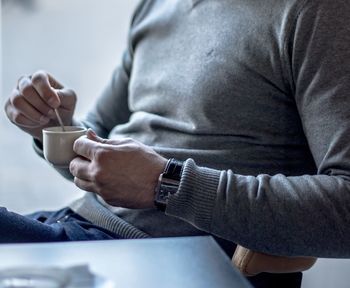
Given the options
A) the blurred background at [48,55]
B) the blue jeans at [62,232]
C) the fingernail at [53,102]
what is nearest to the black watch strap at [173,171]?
the blue jeans at [62,232]

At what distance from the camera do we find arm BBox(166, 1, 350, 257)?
87cm

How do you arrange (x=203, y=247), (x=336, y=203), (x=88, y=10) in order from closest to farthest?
1. (x=203, y=247)
2. (x=336, y=203)
3. (x=88, y=10)

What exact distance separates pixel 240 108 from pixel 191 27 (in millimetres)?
248

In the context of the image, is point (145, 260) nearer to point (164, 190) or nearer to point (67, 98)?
point (164, 190)

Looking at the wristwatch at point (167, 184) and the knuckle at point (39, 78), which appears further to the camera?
the knuckle at point (39, 78)

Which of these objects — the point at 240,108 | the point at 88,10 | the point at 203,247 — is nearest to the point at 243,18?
the point at 240,108

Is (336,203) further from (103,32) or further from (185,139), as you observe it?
(103,32)

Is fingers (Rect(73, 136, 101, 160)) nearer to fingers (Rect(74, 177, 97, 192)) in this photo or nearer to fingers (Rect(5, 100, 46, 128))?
fingers (Rect(74, 177, 97, 192))

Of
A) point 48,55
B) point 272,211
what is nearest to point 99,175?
point 272,211

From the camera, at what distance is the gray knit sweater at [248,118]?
0.88 meters

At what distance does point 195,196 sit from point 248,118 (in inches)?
10.1

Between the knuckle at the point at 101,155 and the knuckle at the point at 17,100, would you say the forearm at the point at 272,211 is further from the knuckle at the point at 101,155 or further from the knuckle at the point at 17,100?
the knuckle at the point at 17,100

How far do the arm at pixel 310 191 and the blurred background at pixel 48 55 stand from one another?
3.20 feet

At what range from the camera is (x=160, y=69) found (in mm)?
1265
